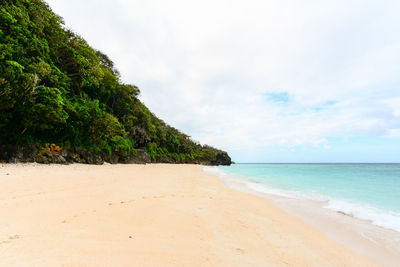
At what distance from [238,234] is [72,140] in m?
17.4

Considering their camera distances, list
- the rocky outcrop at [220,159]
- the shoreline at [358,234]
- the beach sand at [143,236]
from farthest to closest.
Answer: the rocky outcrop at [220,159]
the shoreline at [358,234]
the beach sand at [143,236]

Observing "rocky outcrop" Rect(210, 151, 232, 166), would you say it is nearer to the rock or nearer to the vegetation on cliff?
the rock

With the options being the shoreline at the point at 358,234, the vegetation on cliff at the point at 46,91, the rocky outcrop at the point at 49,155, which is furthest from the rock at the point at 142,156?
the shoreline at the point at 358,234

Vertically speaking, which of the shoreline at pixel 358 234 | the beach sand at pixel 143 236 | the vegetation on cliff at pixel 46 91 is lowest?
the shoreline at pixel 358 234

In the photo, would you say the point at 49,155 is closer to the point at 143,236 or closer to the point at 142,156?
the point at 143,236

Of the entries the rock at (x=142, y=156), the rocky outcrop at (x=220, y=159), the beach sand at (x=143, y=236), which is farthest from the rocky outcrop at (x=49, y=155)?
the rocky outcrop at (x=220, y=159)

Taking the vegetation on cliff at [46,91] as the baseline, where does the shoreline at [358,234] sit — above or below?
below

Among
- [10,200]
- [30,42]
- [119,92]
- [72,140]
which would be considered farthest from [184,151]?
[10,200]

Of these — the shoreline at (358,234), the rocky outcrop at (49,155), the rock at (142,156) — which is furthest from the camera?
the rock at (142,156)

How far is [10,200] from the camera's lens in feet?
13.2

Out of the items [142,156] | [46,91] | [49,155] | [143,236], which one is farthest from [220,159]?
[143,236]

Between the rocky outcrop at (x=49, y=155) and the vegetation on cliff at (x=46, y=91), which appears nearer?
the vegetation on cliff at (x=46, y=91)

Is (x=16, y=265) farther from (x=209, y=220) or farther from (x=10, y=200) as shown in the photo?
(x=10, y=200)

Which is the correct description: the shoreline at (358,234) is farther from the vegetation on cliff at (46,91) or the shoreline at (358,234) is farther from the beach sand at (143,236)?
the vegetation on cliff at (46,91)
